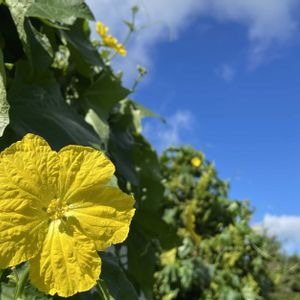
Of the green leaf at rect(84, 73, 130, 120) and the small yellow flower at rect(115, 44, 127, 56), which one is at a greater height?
the small yellow flower at rect(115, 44, 127, 56)

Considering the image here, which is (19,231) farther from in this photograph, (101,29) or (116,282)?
(101,29)

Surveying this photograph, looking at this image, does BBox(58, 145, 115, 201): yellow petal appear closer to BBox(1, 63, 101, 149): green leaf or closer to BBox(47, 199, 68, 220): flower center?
BBox(47, 199, 68, 220): flower center

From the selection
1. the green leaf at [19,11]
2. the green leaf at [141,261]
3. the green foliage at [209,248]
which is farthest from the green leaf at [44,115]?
the green foliage at [209,248]

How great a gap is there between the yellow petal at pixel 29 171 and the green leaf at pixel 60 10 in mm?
339

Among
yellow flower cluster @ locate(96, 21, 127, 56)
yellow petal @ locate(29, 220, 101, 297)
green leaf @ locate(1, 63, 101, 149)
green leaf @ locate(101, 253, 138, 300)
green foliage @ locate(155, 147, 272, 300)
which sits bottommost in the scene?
yellow petal @ locate(29, 220, 101, 297)

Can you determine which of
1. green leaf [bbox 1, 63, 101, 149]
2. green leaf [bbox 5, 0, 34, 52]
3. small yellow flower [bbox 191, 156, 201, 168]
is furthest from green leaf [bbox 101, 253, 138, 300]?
small yellow flower [bbox 191, 156, 201, 168]

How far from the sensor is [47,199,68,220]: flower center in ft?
1.88

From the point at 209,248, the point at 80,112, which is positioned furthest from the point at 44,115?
the point at 209,248

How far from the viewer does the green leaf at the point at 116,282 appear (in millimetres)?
767

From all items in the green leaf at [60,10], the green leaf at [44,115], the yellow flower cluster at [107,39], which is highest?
the yellow flower cluster at [107,39]

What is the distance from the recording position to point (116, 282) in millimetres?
799

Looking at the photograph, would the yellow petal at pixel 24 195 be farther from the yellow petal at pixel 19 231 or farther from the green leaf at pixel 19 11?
the green leaf at pixel 19 11

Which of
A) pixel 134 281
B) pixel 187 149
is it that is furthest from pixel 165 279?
pixel 134 281

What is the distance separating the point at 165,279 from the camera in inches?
119
